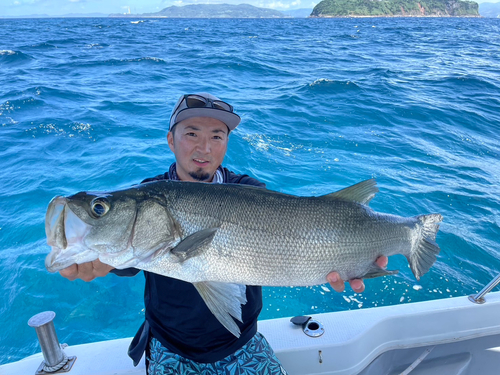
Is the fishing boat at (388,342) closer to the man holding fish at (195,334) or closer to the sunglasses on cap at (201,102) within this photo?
the man holding fish at (195,334)

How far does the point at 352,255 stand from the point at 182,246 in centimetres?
116

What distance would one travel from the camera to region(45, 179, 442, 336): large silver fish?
6.82 ft

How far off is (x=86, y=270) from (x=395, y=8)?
7415 inches

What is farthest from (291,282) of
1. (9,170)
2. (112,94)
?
(112,94)

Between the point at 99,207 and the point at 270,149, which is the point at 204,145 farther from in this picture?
the point at 270,149

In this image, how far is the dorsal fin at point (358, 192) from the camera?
2.54 m

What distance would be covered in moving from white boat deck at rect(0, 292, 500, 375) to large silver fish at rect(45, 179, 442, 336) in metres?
0.92

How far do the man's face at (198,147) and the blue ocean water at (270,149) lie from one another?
3.08 meters

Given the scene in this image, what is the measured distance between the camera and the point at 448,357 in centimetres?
332

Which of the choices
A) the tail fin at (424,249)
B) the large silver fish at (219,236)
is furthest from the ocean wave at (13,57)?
the tail fin at (424,249)

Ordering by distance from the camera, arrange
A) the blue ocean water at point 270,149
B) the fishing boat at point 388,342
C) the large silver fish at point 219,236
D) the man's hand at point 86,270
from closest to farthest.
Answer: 1. the large silver fish at point 219,236
2. the man's hand at point 86,270
3. the fishing boat at point 388,342
4. the blue ocean water at point 270,149

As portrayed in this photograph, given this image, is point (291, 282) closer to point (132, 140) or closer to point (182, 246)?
point (182, 246)

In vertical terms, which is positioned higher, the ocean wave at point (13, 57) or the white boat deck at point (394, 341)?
the ocean wave at point (13, 57)

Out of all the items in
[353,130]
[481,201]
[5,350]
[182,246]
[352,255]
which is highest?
→ [182,246]
